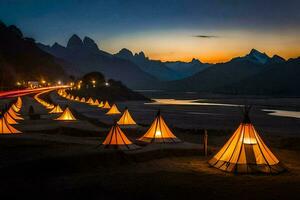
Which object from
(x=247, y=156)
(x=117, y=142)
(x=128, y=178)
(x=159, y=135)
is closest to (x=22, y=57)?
(x=159, y=135)

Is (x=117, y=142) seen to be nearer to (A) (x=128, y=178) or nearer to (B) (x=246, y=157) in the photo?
(A) (x=128, y=178)

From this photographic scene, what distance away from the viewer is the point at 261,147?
57.2ft

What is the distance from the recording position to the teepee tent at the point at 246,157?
656 inches

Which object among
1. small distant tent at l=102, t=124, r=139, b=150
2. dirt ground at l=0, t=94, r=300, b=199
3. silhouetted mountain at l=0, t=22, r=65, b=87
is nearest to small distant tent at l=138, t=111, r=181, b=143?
small distant tent at l=102, t=124, r=139, b=150

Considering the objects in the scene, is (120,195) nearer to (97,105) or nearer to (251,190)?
(251,190)

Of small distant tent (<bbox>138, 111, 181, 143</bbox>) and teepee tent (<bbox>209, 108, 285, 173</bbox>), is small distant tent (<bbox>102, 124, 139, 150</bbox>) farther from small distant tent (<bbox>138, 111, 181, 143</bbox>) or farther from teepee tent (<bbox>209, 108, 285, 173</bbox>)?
teepee tent (<bbox>209, 108, 285, 173</bbox>)

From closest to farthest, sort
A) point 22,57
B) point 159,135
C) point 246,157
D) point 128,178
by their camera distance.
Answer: point 128,178
point 246,157
point 159,135
point 22,57

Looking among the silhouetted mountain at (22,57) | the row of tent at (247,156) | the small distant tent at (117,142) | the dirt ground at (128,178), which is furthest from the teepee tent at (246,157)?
the silhouetted mountain at (22,57)

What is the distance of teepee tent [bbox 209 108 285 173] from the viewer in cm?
1667

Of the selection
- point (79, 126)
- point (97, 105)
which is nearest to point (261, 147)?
point (79, 126)

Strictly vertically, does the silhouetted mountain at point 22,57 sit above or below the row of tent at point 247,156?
above

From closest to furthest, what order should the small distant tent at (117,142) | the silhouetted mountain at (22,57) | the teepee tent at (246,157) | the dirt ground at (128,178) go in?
the dirt ground at (128,178), the teepee tent at (246,157), the small distant tent at (117,142), the silhouetted mountain at (22,57)

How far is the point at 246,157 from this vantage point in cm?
1697

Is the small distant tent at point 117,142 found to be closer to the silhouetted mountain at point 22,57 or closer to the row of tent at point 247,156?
the row of tent at point 247,156
